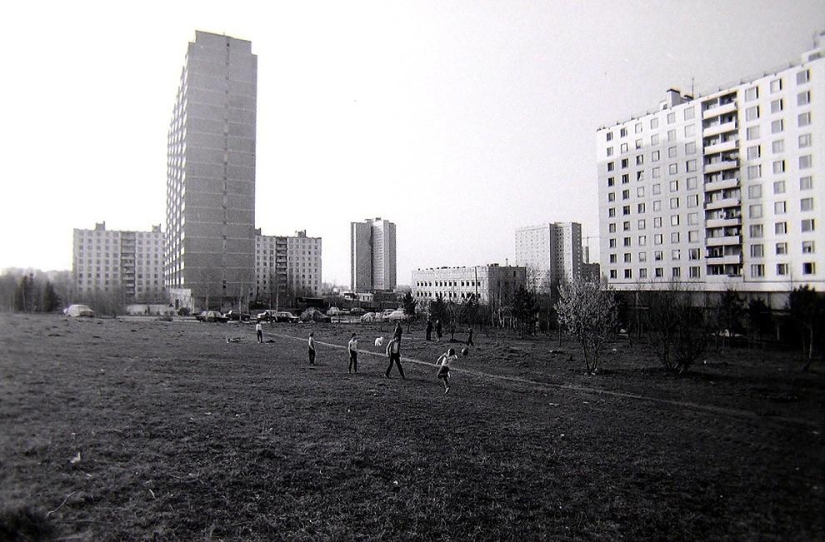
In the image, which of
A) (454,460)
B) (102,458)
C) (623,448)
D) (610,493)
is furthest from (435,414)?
(102,458)

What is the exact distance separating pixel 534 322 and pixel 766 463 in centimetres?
3850

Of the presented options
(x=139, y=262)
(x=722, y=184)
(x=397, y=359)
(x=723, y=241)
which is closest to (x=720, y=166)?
(x=722, y=184)

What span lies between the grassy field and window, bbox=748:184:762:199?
33.6 inches

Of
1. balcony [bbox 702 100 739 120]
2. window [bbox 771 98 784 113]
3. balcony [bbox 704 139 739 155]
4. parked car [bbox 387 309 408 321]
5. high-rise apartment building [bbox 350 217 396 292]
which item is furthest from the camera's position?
high-rise apartment building [bbox 350 217 396 292]

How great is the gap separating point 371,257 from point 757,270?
5906 centimetres

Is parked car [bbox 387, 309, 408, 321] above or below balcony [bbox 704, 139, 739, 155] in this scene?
below

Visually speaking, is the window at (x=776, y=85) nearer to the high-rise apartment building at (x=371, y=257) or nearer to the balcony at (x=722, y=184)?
the balcony at (x=722, y=184)

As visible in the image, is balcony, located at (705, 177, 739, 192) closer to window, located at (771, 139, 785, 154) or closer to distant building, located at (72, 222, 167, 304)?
window, located at (771, 139, 785, 154)

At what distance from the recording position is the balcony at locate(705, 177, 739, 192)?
288cm

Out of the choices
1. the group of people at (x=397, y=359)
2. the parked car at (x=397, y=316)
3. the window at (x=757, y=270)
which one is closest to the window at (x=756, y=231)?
the window at (x=757, y=270)

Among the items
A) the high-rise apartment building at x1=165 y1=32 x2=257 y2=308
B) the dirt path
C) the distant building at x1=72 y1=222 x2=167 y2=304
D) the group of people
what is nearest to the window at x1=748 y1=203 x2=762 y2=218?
the dirt path

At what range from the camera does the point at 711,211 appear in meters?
3.12

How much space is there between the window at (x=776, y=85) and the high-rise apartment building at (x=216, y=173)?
243 feet

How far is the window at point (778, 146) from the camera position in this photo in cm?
228
